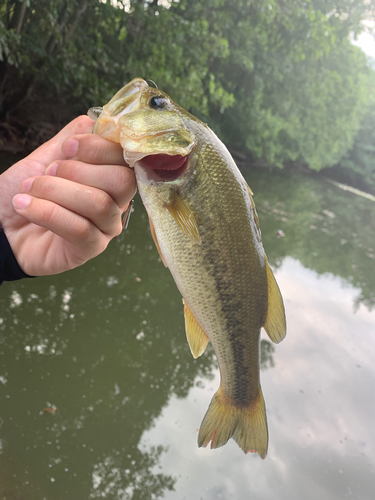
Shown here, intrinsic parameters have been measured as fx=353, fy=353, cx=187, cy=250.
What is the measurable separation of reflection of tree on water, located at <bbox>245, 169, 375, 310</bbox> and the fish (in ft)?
19.9

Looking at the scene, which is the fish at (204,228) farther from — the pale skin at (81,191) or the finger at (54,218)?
the finger at (54,218)

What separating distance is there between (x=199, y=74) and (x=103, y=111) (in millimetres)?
10945

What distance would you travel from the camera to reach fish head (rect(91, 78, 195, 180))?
1243 millimetres

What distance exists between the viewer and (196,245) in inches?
53.9

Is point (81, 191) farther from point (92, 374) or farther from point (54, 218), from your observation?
point (92, 374)

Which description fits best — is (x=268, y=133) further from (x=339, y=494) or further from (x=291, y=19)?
(x=339, y=494)

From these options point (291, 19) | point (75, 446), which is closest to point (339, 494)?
point (75, 446)

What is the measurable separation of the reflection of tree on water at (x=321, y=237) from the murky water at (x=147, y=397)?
2141 millimetres

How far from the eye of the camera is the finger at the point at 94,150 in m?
1.27

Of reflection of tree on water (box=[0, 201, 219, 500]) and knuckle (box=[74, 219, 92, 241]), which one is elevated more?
knuckle (box=[74, 219, 92, 241])

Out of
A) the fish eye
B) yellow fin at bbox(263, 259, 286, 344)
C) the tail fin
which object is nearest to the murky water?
the tail fin

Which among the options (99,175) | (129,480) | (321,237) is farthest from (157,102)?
(321,237)

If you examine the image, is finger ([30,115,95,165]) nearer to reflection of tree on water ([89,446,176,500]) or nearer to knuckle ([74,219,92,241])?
knuckle ([74,219,92,241])

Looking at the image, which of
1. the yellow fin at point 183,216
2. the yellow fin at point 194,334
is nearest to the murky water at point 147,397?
the yellow fin at point 194,334
